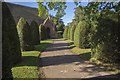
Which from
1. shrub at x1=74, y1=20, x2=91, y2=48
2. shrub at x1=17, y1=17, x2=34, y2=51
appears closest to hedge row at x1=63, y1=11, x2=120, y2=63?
shrub at x1=74, y1=20, x2=91, y2=48

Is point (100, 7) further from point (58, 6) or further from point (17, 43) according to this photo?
point (17, 43)

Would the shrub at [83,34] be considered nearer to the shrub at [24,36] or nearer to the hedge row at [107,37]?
the shrub at [24,36]

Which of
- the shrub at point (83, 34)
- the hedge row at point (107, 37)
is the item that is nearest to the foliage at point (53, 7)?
the hedge row at point (107, 37)

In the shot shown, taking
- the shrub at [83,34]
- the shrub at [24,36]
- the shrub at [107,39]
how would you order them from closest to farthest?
the shrub at [107,39], the shrub at [83,34], the shrub at [24,36]

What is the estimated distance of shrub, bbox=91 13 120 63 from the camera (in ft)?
44.3

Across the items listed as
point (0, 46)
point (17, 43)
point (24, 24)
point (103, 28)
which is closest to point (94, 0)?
point (103, 28)

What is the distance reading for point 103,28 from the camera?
13.7 meters

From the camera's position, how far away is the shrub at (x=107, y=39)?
1350cm

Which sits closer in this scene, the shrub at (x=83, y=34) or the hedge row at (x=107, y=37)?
the hedge row at (x=107, y=37)

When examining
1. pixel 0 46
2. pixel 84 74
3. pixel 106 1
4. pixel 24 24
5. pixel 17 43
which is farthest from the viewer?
pixel 24 24

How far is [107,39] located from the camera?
45.0 feet

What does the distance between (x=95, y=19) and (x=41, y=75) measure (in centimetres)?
531

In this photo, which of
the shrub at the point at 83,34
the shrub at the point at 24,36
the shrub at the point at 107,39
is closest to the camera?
the shrub at the point at 107,39

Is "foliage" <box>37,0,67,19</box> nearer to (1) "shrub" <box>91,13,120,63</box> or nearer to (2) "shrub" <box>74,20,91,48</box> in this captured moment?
(1) "shrub" <box>91,13,120,63</box>
